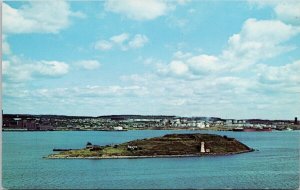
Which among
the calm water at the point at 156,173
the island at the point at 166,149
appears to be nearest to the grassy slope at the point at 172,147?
the island at the point at 166,149

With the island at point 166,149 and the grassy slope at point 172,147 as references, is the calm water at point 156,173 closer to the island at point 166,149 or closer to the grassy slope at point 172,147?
the island at point 166,149

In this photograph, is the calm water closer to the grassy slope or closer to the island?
the island

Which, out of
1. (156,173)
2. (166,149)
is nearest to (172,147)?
(166,149)

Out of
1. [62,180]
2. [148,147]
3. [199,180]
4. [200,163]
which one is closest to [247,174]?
[199,180]

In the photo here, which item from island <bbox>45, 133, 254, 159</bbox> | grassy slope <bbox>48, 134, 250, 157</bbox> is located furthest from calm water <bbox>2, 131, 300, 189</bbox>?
grassy slope <bbox>48, 134, 250, 157</bbox>

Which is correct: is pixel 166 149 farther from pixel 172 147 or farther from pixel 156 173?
pixel 156 173

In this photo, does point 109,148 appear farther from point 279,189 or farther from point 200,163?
point 279,189

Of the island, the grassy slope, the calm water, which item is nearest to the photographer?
the calm water

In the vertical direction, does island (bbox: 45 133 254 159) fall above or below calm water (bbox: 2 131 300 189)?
above
